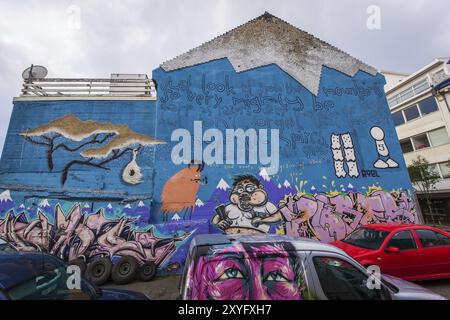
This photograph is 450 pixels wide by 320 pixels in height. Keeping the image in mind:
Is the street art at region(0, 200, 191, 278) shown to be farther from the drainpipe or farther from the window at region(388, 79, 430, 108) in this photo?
the window at region(388, 79, 430, 108)

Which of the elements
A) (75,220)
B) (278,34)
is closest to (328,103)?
(278,34)

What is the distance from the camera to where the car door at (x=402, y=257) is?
17.3 ft

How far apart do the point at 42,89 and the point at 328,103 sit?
12825 millimetres

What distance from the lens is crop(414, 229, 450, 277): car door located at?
18.2 feet

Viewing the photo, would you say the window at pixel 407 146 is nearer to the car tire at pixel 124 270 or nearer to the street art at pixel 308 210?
the street art at pixel 308 210

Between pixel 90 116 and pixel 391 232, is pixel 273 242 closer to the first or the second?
pixel 391 232

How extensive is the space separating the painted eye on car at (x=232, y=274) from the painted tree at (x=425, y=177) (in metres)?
24.5

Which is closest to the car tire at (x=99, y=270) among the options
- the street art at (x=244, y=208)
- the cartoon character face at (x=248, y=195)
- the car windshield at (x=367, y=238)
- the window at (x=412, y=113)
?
the street art at (x=244, y=208)

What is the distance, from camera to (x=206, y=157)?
941 cm

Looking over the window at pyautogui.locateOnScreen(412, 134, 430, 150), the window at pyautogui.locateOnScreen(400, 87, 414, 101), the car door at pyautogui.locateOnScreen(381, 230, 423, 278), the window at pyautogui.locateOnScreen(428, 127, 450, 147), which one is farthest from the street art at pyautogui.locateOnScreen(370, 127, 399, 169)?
the window at pyautogui.locateOnScreen(400, 87, 414, 101)

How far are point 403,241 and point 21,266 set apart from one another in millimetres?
7380
